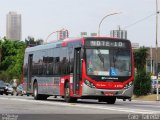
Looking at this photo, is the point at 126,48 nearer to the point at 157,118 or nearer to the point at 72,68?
the point at 72,68

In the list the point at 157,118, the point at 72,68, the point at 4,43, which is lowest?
the point at 157,118

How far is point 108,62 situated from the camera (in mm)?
29141

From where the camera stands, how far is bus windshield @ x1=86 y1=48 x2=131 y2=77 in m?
29.0

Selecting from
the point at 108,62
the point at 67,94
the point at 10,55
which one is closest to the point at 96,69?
the point at 108,62

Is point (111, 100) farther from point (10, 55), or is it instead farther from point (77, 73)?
point (10, 55)

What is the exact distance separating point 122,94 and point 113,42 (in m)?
2.69

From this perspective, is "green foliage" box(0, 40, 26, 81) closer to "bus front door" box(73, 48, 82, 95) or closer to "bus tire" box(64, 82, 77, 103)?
"bus tire" box(64, 82, 77, 103)

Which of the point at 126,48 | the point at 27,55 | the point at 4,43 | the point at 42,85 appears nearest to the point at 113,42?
the point at 126,48

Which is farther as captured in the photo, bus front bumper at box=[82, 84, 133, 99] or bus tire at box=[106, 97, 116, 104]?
bus tire at box=[106, 97, 116, 104]

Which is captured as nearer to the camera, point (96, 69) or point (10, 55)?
point (96, 69)

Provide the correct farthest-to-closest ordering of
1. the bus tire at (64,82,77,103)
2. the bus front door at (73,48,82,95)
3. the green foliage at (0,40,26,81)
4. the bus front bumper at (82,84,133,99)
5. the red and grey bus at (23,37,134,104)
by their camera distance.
Answer: 1. the green foliage at (0,40,26,81)
2. the bus tire at (64,82,77,103)
3. the bus front door at (73,48,82,95)
4. the red and grey bus at (23,37,134,104)
5. the bus front bumper at (82,84,133,99)

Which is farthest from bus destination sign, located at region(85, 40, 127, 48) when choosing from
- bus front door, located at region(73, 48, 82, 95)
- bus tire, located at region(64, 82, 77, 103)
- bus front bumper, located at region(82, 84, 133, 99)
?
bus tire, located at region(64, 82, 77, 103)

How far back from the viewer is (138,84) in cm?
5197

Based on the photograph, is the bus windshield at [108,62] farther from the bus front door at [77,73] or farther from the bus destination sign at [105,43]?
the bus front door at [77,73]
